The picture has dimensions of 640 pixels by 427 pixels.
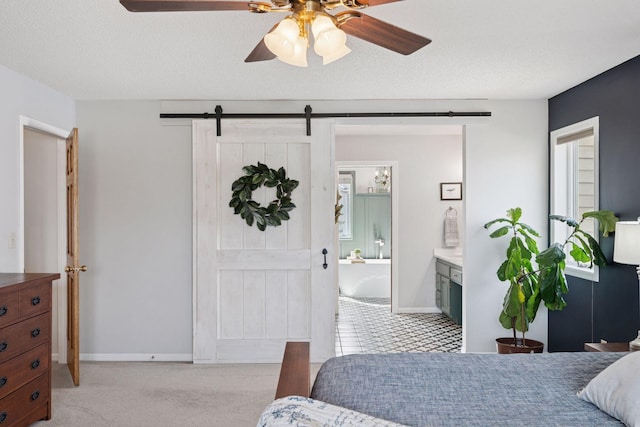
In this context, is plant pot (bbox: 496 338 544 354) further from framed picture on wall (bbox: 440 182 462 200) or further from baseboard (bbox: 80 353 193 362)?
baseboard (bbox: 80 353 193 362)

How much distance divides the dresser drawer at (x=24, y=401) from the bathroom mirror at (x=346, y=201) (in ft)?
20.1

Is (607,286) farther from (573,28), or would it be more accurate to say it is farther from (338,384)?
(338,384)

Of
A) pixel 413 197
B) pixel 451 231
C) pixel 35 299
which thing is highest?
pixel 413 197

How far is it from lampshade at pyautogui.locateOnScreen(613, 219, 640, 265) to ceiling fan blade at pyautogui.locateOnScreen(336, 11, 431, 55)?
1.78 meters

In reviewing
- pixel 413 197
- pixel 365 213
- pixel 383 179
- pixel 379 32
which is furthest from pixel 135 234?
pixel 383 179

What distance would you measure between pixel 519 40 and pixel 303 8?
1756 millimetres

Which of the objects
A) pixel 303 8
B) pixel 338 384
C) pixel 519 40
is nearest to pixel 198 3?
pixel 303 8

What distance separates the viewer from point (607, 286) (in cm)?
368

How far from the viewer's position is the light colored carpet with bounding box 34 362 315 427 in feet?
10.9

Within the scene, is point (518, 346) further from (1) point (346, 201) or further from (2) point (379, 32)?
(1) point (346, 201)

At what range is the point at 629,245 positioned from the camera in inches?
115

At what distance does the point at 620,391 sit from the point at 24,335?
3.01 m

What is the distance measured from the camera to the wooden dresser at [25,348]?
2775mm

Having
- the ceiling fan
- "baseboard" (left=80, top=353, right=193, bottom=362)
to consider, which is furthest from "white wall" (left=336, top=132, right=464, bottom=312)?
the ceiling fan
